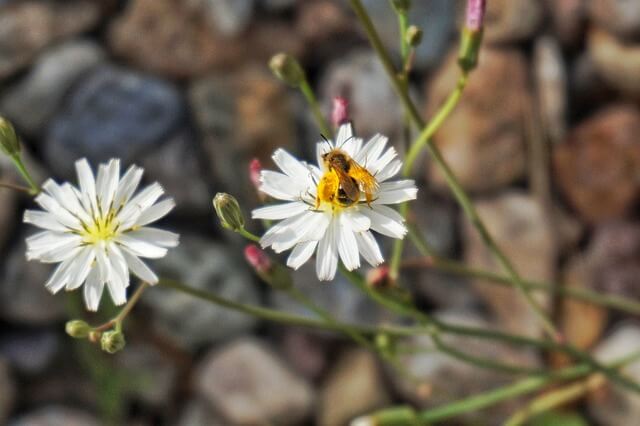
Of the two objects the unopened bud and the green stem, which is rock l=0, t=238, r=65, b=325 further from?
the unopened bud

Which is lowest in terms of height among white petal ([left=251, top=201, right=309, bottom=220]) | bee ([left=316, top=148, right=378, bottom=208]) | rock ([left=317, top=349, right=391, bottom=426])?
rock ([left=317, top=349, right=391, bottom=426])

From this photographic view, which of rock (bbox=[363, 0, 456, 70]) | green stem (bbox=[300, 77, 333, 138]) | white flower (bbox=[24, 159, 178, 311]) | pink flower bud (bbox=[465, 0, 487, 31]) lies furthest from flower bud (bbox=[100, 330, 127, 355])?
rock (bbox=[363, 0, 456, 70])

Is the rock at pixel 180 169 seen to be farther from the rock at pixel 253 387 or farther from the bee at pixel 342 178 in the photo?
the bee at pixel 342 178

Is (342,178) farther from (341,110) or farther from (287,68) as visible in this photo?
(287,68)

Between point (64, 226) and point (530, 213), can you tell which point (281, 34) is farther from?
point (64, 226)

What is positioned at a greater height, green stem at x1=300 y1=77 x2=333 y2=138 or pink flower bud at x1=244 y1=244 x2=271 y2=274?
green stem at x1=300 y1=77 x2=333 y2=138
